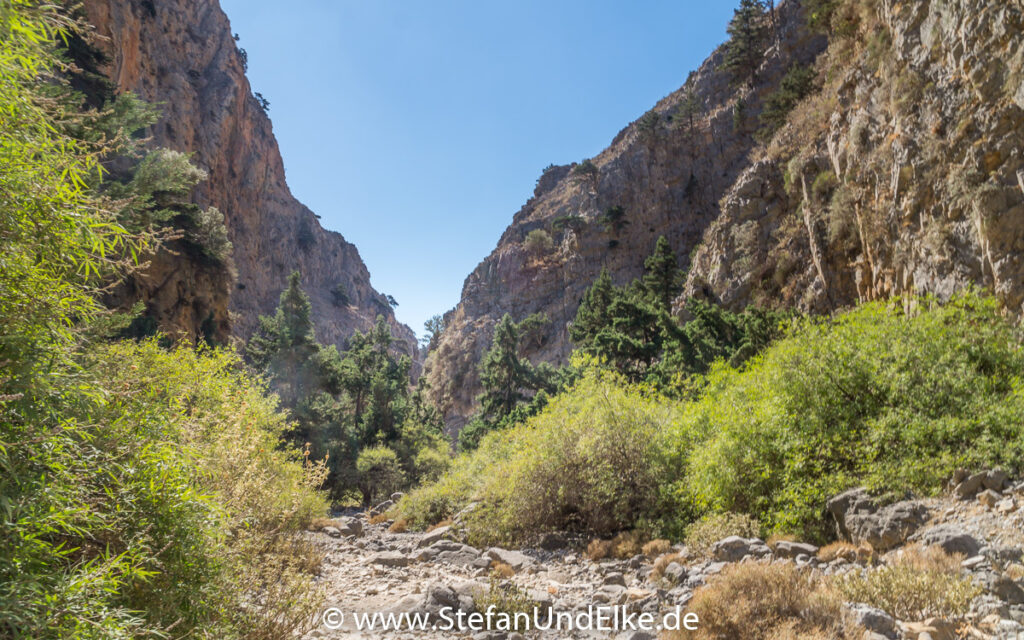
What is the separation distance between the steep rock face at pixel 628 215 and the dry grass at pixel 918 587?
44.7 m

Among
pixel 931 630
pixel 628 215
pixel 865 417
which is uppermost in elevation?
pixel 628 215

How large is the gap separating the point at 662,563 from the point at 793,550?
2.21 metres

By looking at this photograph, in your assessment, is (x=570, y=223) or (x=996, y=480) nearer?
(x=996, y=480)

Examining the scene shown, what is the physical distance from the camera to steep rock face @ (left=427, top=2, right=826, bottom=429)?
49.2 meters

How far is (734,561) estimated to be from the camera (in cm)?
771

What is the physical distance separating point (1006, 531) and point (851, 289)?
43.4 ft

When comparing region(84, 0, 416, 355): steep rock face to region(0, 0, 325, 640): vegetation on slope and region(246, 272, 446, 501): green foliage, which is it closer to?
region(246, 272, 446, 501): green foliage

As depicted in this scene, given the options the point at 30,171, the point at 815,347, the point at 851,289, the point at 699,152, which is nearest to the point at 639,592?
the point at 815,347

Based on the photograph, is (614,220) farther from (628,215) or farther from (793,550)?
(793,550)

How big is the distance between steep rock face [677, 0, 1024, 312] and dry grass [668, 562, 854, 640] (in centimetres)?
887

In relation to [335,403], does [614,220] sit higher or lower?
higher

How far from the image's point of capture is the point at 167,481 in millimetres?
4043

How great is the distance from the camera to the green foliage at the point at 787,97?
2539 cm

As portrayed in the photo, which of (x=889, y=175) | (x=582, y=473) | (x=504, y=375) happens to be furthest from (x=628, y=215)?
(x=582, y=473)
